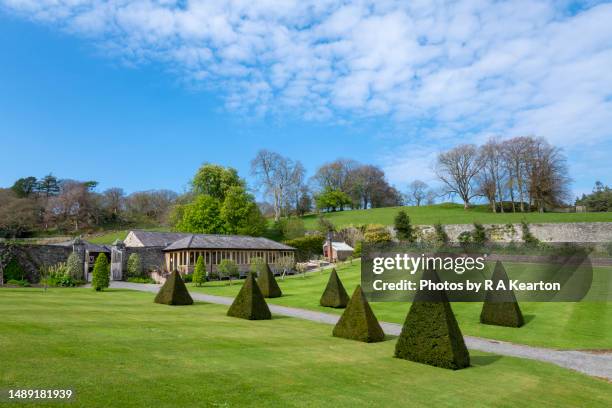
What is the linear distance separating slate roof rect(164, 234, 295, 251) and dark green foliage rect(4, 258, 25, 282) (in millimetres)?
12429

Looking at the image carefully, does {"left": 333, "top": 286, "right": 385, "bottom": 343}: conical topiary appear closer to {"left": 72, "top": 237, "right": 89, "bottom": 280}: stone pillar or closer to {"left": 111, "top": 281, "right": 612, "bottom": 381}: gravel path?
{"left": 111, "top": 281, "right": 612, "bottom": 381}: gravel path

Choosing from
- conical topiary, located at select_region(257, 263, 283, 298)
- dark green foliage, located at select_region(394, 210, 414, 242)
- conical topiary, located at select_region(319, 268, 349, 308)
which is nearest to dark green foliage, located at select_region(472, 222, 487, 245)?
dark green foliage, located at select_region(394, 210, 414, 242)

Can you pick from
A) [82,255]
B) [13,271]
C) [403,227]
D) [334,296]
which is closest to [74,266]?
[82,255]

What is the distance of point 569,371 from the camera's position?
12.6 metres

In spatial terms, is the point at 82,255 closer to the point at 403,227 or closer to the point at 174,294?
the point at 174,294

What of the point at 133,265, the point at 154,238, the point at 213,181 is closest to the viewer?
the point at 133,265

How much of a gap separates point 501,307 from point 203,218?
1796 inches

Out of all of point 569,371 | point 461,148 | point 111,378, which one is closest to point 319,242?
point 461,148

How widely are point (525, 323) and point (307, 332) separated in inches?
445

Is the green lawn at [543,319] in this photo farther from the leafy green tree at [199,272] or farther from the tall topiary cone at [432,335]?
the tall topiary cone at [432,335]

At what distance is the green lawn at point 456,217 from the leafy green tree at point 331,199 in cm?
519

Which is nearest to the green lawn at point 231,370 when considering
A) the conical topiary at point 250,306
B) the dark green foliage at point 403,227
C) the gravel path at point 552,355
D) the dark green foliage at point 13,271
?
the gravel path at point 552,355

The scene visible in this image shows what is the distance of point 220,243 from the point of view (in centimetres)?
4109

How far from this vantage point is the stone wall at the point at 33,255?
29.5 m
